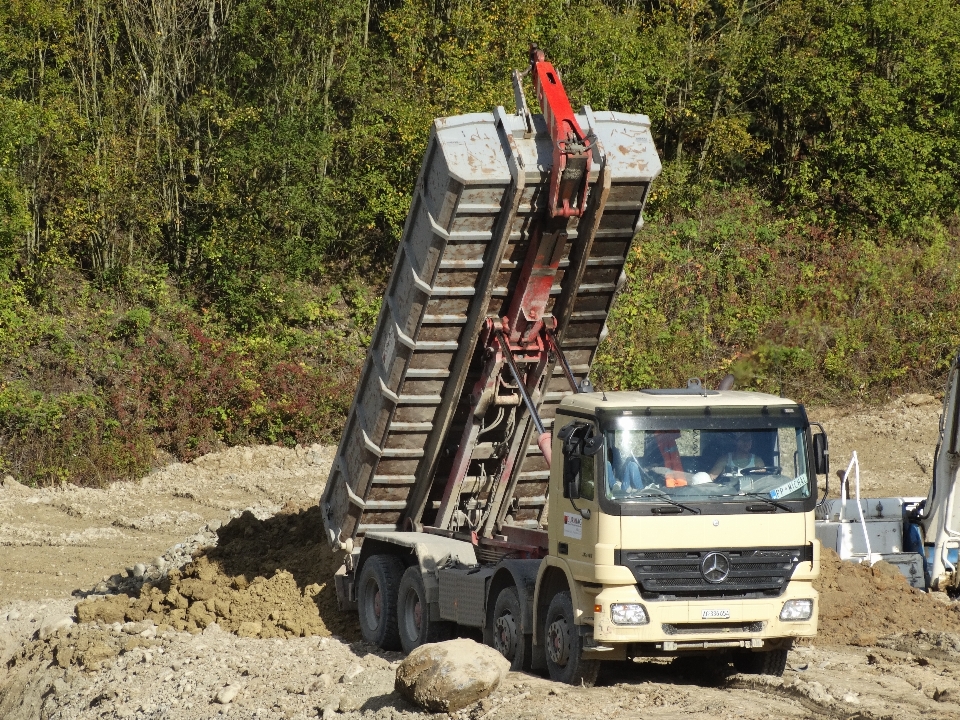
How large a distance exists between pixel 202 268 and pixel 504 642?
57.8 feet

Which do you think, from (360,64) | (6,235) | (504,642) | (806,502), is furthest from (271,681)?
(360,64)

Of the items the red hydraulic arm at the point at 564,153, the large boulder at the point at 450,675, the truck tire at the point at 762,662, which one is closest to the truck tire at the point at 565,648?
the large boulder at the point at 450,675

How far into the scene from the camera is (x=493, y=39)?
84.2ft

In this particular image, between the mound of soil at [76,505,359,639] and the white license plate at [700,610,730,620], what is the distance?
4437 millimetres

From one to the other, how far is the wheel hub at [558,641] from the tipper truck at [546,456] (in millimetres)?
17

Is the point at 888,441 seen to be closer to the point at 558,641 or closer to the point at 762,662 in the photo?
the point at 762,662

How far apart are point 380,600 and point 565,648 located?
271 cm

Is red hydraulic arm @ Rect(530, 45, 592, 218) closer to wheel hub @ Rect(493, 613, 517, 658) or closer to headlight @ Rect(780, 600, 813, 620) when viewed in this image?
wheel hub @ Rect(493, 613, 517, 658)

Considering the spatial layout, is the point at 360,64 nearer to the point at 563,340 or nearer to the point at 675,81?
the point at 675,81

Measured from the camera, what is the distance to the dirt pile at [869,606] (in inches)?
464

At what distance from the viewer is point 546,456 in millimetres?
10992

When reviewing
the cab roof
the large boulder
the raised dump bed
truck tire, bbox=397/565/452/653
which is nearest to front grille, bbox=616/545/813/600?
the cab roof

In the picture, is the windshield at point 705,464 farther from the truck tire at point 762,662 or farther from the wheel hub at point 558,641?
the truck tire at point 762,662

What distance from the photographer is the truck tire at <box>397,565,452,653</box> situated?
10680mm
